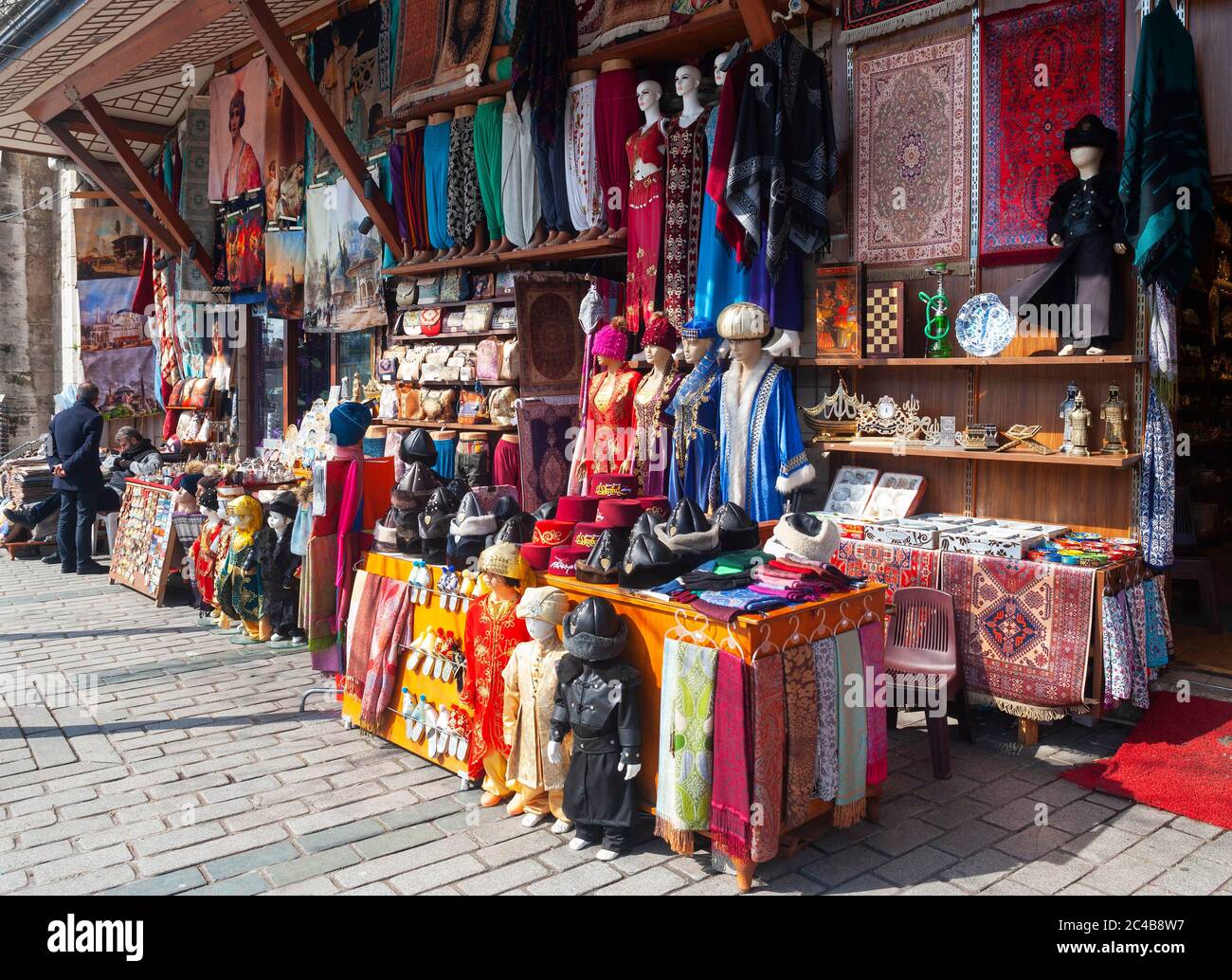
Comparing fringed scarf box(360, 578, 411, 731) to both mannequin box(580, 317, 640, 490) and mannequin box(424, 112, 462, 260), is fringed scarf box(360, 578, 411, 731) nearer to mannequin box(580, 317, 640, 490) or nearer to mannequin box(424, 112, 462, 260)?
mannequin box(580, 317, 640, 490)

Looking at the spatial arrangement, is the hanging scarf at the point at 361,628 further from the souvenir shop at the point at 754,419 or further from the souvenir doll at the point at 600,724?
the souvenir doll at the point at 600,724

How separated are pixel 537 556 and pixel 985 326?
2.57 metres

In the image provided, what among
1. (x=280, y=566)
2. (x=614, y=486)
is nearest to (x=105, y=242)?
(x=280, y=566)

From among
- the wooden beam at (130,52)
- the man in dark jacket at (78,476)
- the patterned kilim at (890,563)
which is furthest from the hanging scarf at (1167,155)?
the man in dark jacket at (78,476)

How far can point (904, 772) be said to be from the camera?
4.12m

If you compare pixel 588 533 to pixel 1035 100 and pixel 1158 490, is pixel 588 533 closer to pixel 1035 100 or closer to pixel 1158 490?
pixel 1158 490

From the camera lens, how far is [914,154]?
5.12 metres

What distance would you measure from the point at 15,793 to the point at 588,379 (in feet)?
11.4

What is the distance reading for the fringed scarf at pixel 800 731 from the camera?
3.25 m

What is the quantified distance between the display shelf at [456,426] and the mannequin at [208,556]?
1.53m

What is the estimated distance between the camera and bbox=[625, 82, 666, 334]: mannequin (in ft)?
Result: 19.0

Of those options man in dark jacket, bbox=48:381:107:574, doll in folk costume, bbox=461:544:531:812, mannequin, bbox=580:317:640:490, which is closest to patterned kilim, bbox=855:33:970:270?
mannequin, bbox=580:317:640:490
